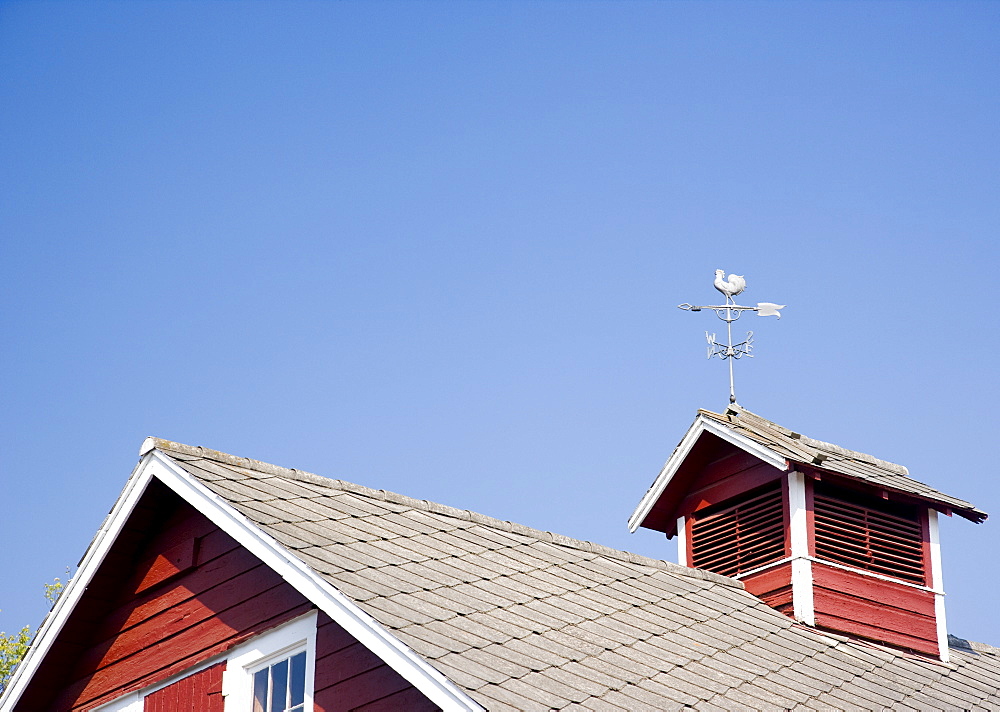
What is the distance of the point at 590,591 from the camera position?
43.8 ft

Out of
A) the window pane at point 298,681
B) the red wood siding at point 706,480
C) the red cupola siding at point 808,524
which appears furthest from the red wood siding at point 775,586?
the window pane at point 298,681

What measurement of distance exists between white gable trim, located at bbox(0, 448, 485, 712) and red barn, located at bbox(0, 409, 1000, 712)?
2 centimetres

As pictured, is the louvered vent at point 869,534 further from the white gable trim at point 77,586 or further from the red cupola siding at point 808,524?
the white gable trim at point 77,586

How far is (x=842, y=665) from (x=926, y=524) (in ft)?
11.9

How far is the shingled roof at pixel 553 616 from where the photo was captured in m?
10.6

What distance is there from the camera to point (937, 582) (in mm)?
16922

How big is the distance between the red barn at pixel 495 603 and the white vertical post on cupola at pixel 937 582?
0.03m

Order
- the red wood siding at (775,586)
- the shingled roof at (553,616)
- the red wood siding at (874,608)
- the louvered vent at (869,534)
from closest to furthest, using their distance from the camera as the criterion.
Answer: the shingled roof at (553,616), the red wood siding at (874,608), the red wood siding at (775,586), the louvered vent at (869,534)

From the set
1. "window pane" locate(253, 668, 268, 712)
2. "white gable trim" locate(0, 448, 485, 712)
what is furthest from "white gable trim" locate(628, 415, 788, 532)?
"window pane" locate(253, 668, 268, 712)

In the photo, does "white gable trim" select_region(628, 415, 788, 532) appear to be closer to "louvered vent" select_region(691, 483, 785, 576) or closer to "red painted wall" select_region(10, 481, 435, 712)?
"louvered vent" select_region(691, 483, 785, 576)

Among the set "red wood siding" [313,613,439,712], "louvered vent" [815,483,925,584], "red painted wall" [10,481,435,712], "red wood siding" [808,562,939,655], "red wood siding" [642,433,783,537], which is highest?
"red wood siding" [642,433,783,537]

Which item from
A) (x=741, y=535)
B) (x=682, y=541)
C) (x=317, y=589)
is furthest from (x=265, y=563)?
(x=682, y=541)

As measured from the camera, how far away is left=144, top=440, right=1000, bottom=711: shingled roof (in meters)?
10.6

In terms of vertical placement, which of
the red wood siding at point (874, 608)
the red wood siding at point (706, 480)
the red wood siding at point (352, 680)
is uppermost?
the red wood siding at point (706, 480)
